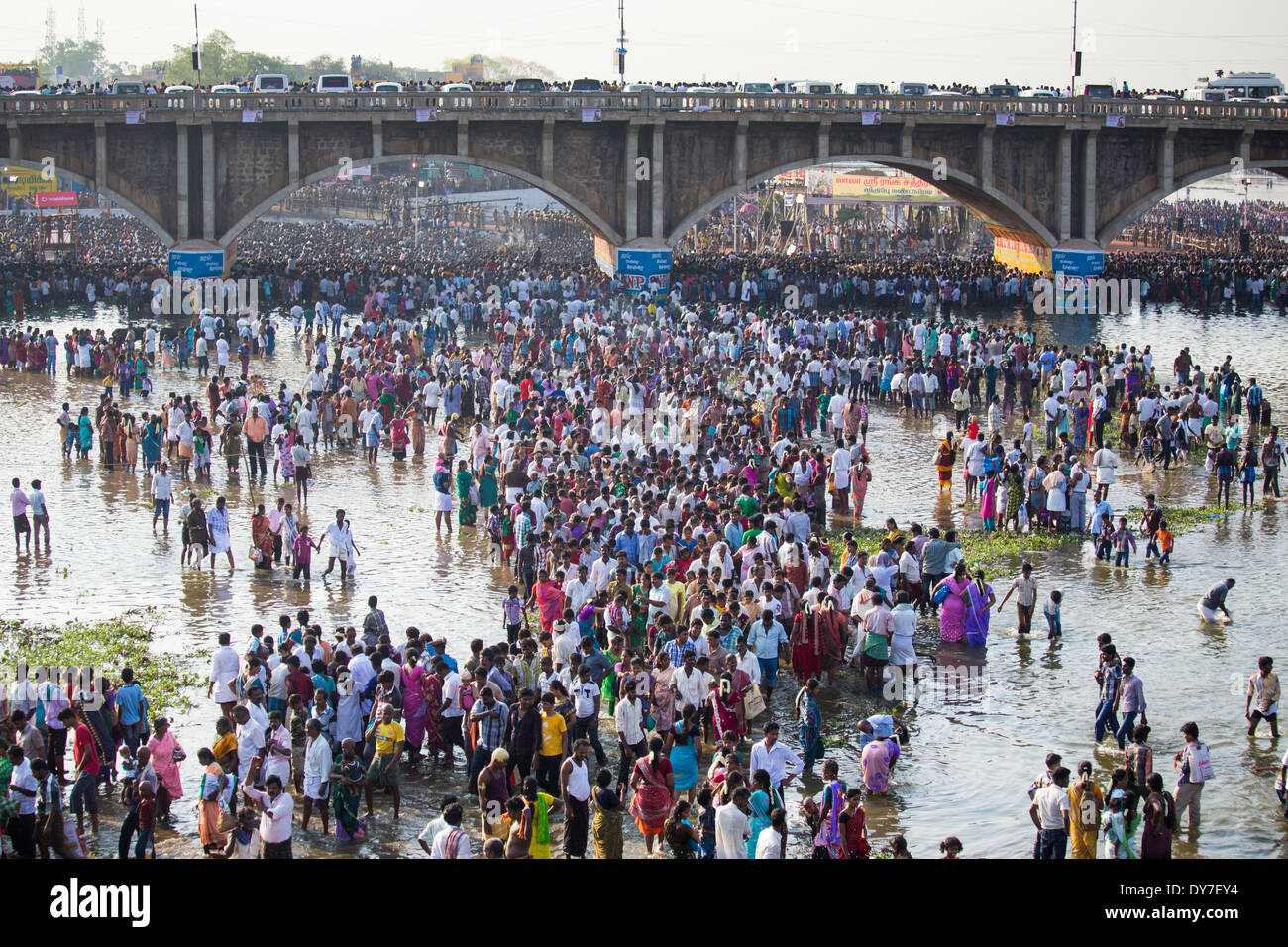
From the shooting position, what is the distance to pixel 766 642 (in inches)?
608

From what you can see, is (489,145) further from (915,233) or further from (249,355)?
(915,233)

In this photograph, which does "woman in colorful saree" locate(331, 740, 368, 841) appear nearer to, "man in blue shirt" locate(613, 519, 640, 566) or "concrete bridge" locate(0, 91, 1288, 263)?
"man in blue shirt" locate(613, 519, 640, 566)

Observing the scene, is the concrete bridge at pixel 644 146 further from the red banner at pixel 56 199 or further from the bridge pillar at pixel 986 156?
the red banner at pixel 56 199

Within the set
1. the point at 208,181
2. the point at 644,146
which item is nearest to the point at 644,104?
the point at 644,146

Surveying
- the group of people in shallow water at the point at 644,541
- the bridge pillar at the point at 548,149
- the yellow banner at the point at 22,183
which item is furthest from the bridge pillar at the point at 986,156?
the yellow banner at the point at 22,183

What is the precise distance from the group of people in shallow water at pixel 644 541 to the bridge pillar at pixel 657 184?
37.5ft

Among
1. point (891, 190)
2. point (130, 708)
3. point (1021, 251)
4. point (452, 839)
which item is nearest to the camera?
point (452, 839)

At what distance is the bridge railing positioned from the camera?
152 feet

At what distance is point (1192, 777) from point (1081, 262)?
41329 millimetres

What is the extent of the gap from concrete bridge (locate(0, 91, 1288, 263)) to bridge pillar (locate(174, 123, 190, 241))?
2.7 inches

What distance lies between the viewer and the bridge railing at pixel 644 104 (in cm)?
4619

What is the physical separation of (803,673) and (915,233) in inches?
2301

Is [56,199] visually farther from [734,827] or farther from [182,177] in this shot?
[734,827]
